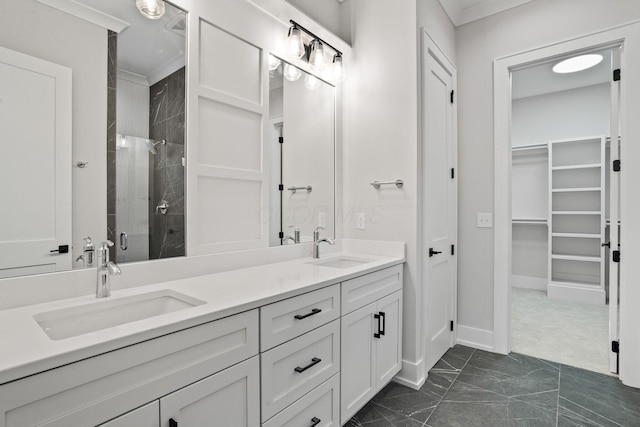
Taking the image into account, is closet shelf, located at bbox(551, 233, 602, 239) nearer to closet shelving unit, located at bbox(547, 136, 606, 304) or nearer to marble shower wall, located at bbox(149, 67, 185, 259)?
closet shelving unit, located at bbox(547, 136, 606, 304)

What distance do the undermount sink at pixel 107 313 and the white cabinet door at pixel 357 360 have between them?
32.4 inches

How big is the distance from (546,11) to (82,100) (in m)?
3.16

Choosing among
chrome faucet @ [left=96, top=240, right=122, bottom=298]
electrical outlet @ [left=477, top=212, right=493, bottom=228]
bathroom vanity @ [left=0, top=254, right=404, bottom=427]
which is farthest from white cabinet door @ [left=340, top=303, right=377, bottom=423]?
electrical outlet @ [left=477, top=212, right=493, bottom=228]

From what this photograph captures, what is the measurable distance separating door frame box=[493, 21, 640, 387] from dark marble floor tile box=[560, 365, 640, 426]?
0.13 meters

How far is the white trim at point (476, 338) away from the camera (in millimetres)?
2646

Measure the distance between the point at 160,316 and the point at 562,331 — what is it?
3606 mm

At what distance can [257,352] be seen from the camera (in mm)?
1155

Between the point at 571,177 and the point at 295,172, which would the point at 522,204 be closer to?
the point at 571,177

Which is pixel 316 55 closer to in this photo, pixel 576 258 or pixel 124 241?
pixel 124 241

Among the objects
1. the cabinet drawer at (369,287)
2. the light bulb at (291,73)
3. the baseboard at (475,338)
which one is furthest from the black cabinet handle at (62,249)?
the baseboard at (475,338)

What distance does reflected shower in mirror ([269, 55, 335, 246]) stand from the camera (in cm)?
206

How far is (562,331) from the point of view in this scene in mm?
3037

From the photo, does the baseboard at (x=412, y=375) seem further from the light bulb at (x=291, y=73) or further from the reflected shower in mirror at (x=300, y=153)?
the light bulb at (x=291, y=73)

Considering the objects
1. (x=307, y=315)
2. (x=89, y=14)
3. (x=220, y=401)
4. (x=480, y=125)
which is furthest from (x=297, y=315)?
(x=480, y=125)
